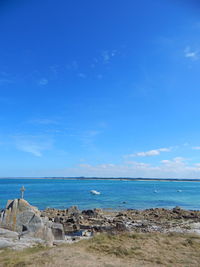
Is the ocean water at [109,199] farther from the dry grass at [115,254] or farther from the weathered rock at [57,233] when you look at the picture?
the dry grass at [115,254]

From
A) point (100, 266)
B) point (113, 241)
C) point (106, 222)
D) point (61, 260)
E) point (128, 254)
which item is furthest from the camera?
point (106, 222)

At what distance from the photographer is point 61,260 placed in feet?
28.3

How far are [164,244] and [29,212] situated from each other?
781cm

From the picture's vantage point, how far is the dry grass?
27.6 feet

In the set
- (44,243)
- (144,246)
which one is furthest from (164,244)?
(44,243)

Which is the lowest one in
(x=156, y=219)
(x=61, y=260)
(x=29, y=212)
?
(x=156, y=219)

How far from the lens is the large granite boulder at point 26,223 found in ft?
40.1

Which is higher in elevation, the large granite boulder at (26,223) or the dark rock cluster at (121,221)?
the large granite boulder at (26,223)

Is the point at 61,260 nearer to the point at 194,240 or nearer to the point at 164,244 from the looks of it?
the point at 164,244

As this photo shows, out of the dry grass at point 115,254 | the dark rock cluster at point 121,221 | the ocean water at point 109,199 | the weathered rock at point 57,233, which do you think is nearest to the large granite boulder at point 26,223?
the weathered rock at point 57,233

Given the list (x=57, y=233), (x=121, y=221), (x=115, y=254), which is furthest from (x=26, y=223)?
(x=121, y=221)

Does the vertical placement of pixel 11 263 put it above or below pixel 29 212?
below

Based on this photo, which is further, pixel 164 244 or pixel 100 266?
pixel 164 244

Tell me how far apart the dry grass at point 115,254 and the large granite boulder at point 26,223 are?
1992 millimetres
